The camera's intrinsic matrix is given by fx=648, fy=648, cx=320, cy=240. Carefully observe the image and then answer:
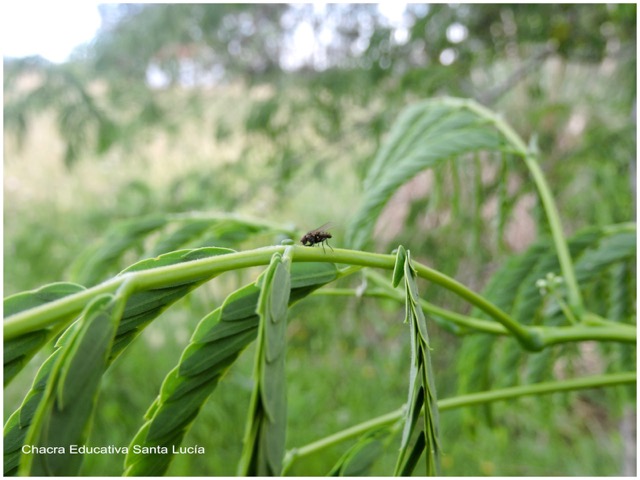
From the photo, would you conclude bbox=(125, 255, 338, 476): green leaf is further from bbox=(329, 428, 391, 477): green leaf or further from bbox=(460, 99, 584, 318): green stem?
bbox=(460, 99, 584, 318): green stem

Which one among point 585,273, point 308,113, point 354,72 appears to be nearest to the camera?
point 585,273

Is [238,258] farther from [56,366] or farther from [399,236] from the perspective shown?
[399,236]

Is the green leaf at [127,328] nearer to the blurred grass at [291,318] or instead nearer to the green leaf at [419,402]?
the green leaf at [419,402]

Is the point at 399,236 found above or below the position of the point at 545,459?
above

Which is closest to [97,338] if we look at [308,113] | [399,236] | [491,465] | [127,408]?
[399,236]

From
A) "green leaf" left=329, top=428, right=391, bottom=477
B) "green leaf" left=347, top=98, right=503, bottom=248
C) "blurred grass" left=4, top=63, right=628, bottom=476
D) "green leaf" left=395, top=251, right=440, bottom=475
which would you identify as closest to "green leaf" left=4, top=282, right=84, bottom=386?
"green leaf" left=395, top=251, right=440, bottom=475

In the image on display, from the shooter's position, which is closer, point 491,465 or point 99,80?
point 99,80

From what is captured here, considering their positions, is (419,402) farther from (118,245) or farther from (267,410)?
(118,245)
